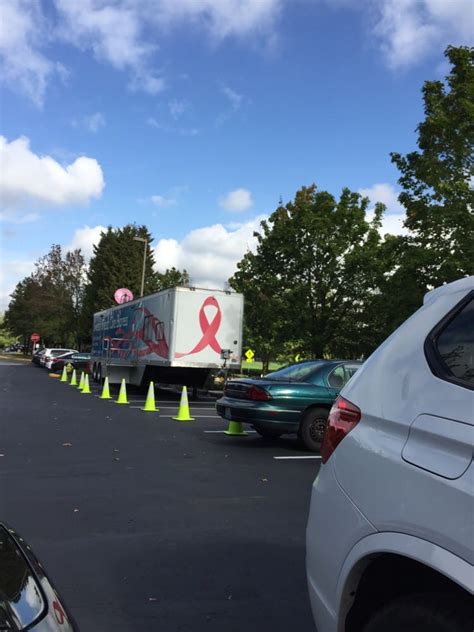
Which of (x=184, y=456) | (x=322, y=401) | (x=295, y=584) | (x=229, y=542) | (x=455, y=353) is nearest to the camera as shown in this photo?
(x=455, y=353)

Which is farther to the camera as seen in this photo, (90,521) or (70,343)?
(70,343)

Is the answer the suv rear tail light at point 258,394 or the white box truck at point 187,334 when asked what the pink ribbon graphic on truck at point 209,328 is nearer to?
the white box truck at point 187,334

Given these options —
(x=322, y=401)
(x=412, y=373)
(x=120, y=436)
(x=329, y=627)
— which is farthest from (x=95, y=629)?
(x=120, y=436)

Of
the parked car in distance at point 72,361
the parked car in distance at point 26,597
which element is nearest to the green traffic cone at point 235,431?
the parked car in distance at point 26,597

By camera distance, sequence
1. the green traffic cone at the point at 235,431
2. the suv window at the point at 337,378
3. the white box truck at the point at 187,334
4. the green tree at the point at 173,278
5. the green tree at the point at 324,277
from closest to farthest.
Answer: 1. the suv window at the point at 337,378
2. the green traffic cone at the point at 235,431
3. the white box truck at the point at 187,334
4. the green tree at the point at 324,277
5. the green tree at the point at 173,278

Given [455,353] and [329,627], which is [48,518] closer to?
[329,627]

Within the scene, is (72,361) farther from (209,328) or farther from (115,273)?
(115,273)

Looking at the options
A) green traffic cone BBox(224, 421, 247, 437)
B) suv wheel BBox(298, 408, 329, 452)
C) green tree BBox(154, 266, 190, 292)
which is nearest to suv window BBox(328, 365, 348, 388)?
suv wheel BBox(298, 408, 329, 452)

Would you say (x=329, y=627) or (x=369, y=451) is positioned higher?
(x=369, y=451)

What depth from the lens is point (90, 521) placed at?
5285 mm

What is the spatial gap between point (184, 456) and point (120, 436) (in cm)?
225

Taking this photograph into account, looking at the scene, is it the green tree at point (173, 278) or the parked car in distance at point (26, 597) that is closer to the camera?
the parked car in distance at point (26, 597)

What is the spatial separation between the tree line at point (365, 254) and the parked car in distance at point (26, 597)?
1435 cm

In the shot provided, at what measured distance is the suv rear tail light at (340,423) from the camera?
2354 mm
